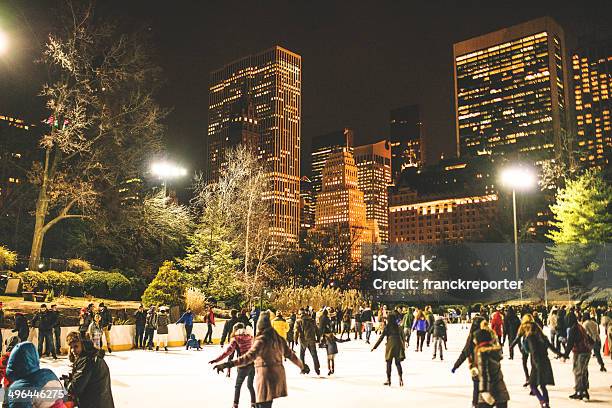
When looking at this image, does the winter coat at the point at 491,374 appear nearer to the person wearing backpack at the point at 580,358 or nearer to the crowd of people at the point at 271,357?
the crowd of people at the point at 271,357

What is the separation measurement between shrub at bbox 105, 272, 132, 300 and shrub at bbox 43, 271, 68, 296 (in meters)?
3.10

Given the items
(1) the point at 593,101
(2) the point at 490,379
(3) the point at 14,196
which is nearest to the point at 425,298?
(3) the point at 14,196

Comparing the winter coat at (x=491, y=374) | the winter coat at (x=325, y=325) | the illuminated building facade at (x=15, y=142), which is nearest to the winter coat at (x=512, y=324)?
the winter coat at (x=325, y=325)

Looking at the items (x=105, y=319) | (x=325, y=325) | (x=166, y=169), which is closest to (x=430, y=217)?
(x=166, y=169)

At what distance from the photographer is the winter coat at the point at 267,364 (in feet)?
22.7

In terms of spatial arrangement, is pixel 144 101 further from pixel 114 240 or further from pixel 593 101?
pixel 593 101

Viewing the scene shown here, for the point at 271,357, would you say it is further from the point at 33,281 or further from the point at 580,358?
the point at 33,281

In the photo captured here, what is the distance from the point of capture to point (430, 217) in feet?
574

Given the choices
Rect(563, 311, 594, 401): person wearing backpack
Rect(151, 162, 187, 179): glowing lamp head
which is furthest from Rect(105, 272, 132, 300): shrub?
Rect(563, 311, 594, 401): person wearing backpack

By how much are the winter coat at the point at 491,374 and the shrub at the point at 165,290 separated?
819 inches

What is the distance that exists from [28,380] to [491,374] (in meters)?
5.24

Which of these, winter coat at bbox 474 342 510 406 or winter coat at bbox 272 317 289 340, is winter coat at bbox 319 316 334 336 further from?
winter coat at bbox 474 342 510 406

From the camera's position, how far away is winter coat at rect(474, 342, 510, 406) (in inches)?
277

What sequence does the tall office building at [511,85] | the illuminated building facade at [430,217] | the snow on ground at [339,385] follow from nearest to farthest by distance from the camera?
the snow on ground at [339,385], the illuminated building facade at [430,217], the tall office building at [511,85]
